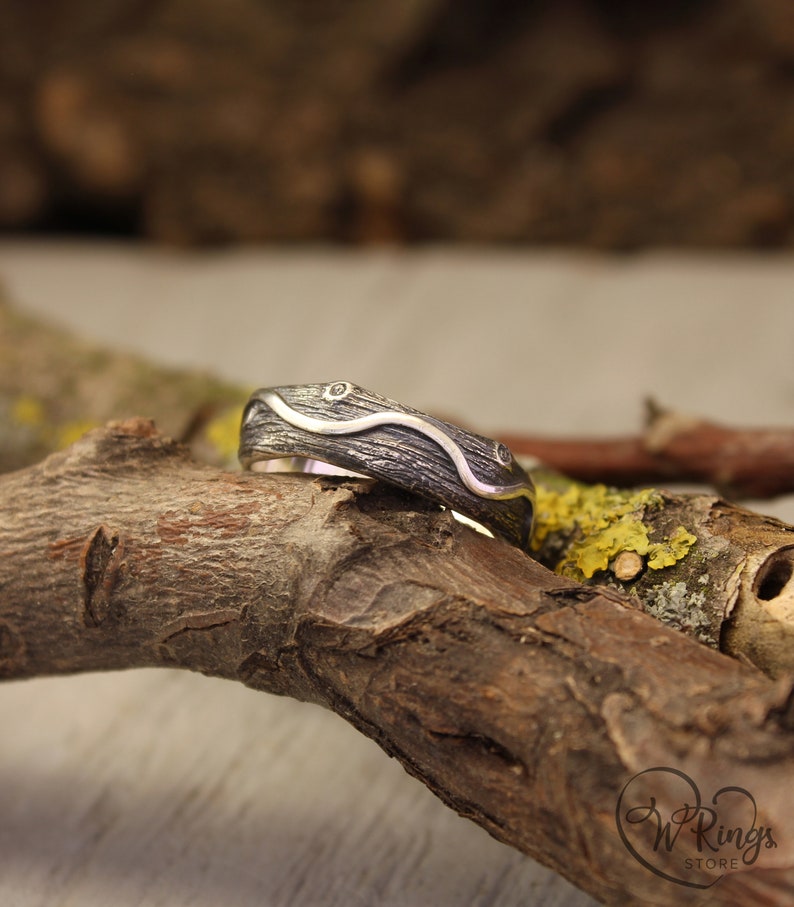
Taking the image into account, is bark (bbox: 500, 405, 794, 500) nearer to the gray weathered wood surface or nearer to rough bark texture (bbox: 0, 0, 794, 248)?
the gray weathered wood surface

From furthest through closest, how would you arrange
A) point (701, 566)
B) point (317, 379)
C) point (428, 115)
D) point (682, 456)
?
1. point (428, 115)
2. point (317, 379)
3. point (682, 456)
4. point (701, 566)

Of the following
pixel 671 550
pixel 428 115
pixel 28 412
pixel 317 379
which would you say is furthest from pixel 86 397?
pixel 428 115

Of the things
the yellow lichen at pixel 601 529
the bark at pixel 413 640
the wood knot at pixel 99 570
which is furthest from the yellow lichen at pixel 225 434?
the yellow lichen at pixel 601 529

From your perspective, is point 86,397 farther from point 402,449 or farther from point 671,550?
point 671,550

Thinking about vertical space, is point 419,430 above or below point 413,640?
above

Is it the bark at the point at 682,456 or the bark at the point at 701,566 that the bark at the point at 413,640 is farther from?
the bark at the point at 682,456
